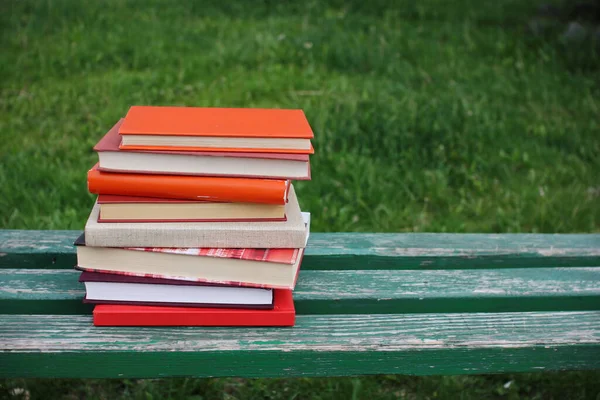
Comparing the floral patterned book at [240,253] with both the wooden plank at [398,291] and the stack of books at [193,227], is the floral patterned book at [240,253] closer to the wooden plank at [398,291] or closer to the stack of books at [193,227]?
the stack of books at [193,227]

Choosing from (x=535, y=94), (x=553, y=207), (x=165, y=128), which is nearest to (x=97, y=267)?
(x=165, y=128)

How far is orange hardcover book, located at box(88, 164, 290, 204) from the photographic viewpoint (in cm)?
155

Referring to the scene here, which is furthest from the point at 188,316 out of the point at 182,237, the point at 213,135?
the point at 213,135

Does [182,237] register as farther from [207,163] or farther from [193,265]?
[207,163]

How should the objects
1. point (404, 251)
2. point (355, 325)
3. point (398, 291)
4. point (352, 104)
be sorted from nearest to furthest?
point (355, 325) → point (398, 291) → point (404, 251) → point (352, 104)

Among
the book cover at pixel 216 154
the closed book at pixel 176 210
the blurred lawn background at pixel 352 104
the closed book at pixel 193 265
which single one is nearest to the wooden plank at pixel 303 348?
the closed book at pixel 193 265

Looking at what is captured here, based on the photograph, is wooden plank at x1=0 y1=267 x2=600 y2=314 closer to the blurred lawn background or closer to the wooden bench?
the wooden bench

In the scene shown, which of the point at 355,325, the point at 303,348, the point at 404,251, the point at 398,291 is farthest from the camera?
the point at 404,251

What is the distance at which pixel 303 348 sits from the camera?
150cm

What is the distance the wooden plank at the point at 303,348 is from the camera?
1.48 m

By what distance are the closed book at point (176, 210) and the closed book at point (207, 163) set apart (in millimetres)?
65

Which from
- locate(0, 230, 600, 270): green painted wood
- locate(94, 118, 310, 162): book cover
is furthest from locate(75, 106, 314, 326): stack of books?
locate(0, 230, 600, 270): green painted wood

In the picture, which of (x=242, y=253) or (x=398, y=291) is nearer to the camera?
(x=242, y=253)

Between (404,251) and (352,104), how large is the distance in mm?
2610
